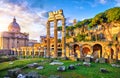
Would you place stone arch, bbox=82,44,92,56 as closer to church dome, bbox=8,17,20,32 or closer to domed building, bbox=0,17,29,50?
domed building, bbox=0,17,29,50

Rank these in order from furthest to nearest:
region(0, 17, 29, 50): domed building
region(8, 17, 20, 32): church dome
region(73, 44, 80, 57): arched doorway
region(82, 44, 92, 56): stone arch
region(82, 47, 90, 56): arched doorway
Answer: region(8, 17, 20, 32): church dome → region(0, 17, 29, 50): domed building → region(73, 44, 80, 57): arched doorway → region(82, 47, 90, 56): arched doorway → region(82, 44, 92, 56): stone arch

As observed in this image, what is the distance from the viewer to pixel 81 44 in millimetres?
42938

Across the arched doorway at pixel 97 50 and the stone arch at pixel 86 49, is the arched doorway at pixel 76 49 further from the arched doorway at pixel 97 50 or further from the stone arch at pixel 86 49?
the arched doorway at pixel 97 50

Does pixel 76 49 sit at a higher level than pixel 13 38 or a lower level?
lower

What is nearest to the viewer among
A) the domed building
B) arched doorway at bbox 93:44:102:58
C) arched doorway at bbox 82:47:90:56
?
arched doorway at bbox 93:44:102:58

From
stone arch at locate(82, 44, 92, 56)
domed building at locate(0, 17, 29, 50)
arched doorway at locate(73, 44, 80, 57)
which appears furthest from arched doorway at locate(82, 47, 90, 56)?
domed building at locate(0, 17, 29, 50)

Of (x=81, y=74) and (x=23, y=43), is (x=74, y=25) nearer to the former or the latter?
(x=23, y=43)

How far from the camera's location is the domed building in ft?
258

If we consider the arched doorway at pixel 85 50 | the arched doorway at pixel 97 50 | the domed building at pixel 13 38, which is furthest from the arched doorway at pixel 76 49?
the domed building at pixel 13 38

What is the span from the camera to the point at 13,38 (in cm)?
8100

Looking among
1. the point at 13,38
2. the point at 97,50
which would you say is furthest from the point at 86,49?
the point at 13,38

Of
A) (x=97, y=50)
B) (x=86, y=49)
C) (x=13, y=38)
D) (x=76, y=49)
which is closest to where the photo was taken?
(x=97, y=50)

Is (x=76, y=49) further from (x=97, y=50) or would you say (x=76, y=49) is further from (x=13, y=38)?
(x=13, y=38)

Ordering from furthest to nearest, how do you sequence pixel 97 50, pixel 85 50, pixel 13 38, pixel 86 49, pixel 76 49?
1. pixel 13 38
2. pixel 76 49
3. pixel 85 50
4. pixel 86 49
5. pixel 97 50
